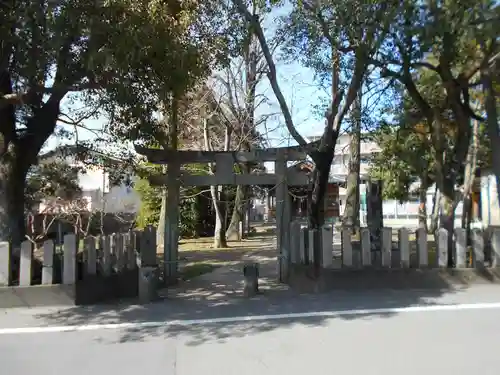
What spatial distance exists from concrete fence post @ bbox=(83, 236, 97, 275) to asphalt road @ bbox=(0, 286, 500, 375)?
96cm

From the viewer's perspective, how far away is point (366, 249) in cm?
985

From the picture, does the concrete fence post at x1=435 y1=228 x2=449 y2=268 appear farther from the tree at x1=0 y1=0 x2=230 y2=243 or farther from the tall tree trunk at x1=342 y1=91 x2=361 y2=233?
the tall tree trunk at x1=342 y1=91 x2=361 y2=233

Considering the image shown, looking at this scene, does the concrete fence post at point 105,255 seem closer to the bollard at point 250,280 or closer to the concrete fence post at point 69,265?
the concrete fence post at point 69,265

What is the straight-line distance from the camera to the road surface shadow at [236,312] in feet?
23.3

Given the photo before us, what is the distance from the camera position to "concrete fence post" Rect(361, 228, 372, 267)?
386 inches

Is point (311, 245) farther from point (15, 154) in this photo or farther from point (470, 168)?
point (470, 168)

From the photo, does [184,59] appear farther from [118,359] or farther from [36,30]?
[118,359]

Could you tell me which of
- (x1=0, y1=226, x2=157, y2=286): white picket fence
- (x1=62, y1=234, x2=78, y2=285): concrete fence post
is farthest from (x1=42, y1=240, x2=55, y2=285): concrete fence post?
(x1=62, y1=234, x2=78, y2=285): concrete fence post

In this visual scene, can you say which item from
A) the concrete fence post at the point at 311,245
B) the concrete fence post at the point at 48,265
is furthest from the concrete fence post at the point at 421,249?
the concrete fence post at the point at 48,265

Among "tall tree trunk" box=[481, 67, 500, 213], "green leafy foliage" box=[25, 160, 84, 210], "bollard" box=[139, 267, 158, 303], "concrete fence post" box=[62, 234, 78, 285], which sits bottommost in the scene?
"bollard" box=[139, 267, 158, 303]

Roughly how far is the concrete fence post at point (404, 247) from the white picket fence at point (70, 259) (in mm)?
5364

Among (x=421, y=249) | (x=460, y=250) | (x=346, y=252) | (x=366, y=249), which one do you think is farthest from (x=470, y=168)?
(x=346, y=252)

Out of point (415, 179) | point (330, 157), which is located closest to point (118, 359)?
point (330, 157)

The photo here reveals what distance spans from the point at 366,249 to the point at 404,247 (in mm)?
791
